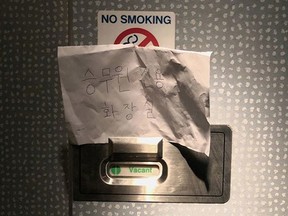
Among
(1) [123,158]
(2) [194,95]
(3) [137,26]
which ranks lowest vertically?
(1) [123,158]

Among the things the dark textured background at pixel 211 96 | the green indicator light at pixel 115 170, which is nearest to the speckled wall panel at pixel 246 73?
the dark textured background at pixel 211 96

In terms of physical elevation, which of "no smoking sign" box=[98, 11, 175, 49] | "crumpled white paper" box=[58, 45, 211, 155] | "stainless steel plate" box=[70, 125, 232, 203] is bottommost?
"stainless steel plate" box=[70, 125, 232, 203]

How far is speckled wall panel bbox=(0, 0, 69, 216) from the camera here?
27.6 inches

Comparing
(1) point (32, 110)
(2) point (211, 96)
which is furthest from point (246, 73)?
(1) point (32, 110)

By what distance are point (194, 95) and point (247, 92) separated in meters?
0.09

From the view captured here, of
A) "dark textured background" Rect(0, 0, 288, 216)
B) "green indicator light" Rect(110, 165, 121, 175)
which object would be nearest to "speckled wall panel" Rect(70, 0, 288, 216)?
"dark textured background" Rect(0, 0, 288, 216)

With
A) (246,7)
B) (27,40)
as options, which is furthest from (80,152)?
(246,7)

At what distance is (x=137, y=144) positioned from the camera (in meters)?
0.71

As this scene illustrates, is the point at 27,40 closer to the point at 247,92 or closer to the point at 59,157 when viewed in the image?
the point at 59,157

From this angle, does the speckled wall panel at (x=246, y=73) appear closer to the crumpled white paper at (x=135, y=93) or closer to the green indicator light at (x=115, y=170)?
the crumpled white paper at (x=135, y=93)

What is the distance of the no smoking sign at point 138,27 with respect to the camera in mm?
691

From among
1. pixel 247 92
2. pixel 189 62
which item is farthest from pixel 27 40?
pixel 247 92

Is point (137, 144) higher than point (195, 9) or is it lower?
lower

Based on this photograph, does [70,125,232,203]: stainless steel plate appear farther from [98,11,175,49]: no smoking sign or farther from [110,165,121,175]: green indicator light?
[98,11,175,49]: no smoking sign
